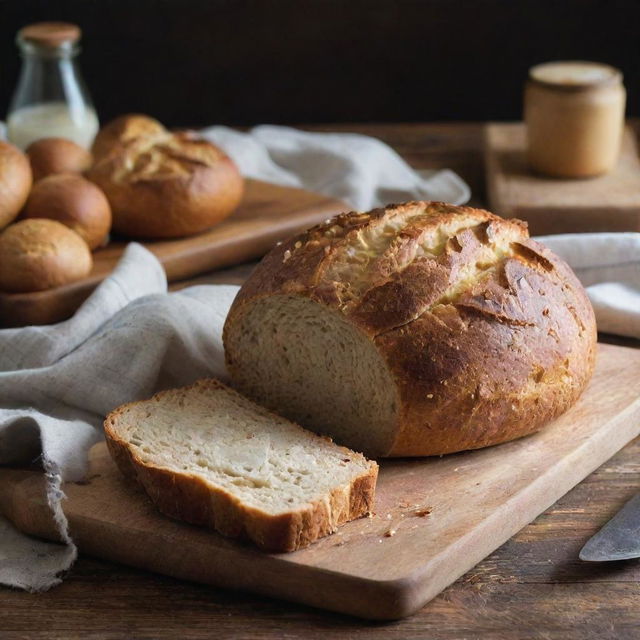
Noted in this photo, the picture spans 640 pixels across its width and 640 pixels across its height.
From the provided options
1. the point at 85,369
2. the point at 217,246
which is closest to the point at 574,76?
the point at 217,246

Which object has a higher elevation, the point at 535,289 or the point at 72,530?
the point at 535,289

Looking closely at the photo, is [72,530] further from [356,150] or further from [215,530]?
[356,150]

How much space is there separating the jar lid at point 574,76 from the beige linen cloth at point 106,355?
855mm

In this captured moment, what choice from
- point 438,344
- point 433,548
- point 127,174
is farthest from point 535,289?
point 127,174

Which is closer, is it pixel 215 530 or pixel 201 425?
pixel 215 530

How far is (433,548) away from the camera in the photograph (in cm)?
221

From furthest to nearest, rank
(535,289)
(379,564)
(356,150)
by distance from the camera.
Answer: (356,150), (535,289), (379,564)

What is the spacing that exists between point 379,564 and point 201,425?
0.62 m

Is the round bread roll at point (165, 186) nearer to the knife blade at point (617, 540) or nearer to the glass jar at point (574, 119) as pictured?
the glass jar at point (574, 119)

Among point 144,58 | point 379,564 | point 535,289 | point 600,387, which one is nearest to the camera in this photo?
point 379,564

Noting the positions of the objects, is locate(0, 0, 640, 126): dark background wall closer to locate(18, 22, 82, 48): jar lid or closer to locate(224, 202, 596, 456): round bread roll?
locate(18, 22, 82, 48): jar lid

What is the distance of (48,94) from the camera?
4.66 meters

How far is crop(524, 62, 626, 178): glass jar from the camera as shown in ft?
14.0

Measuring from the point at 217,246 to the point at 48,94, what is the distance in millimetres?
1213
